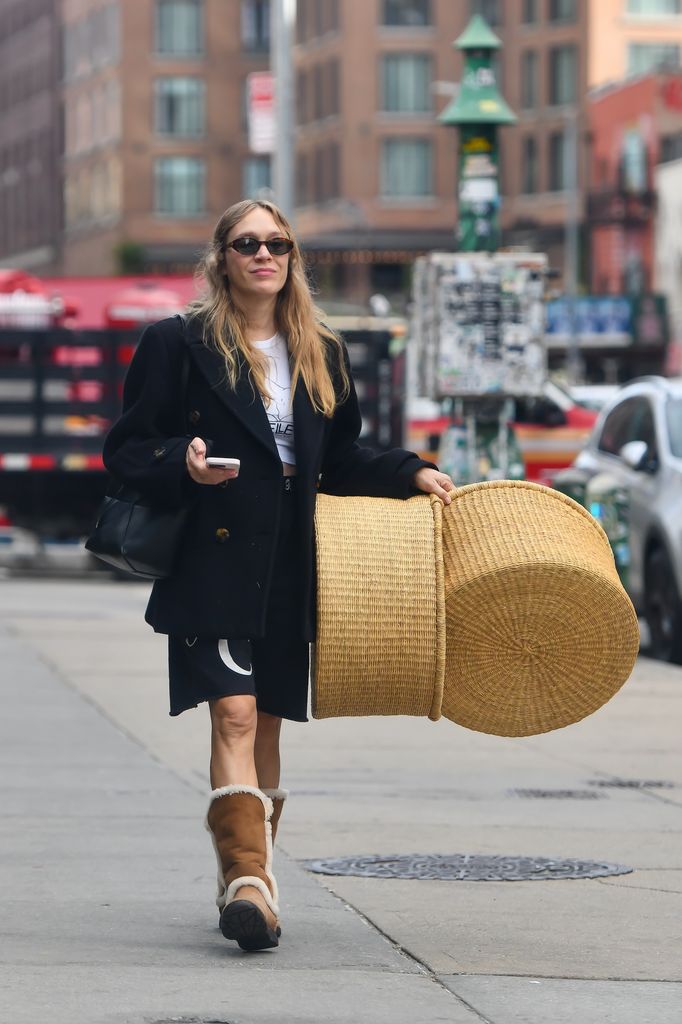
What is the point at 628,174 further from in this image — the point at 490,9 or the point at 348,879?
the point at 348,879

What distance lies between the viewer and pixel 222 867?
6.30 m

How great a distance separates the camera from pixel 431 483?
21.6 feet

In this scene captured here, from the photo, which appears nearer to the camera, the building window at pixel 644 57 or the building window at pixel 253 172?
the building window at pixel 644 57

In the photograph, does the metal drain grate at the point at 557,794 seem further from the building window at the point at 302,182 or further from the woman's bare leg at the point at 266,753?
the building window at the point at 302,182

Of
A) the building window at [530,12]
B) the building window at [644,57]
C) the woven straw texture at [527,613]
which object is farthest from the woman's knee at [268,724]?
the building window at [530,12]

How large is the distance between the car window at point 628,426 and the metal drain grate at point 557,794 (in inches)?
263

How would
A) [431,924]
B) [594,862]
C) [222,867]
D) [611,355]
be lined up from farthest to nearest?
[611,355]
[594,862]
[431,924]
[222,867]

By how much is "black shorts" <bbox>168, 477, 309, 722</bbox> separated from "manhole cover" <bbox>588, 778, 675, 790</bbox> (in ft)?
11.7

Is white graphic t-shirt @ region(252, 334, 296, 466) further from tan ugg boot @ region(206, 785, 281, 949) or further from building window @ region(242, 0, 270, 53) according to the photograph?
building window @ region(242, 0, 270, 53)

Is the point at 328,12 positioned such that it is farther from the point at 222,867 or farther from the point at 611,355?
the point at 222,867

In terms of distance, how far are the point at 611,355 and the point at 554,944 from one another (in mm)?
70934

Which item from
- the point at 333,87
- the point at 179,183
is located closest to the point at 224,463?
the point at 333,87

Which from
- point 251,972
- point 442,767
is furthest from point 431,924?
point 442,767

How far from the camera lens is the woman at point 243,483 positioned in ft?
20.7
